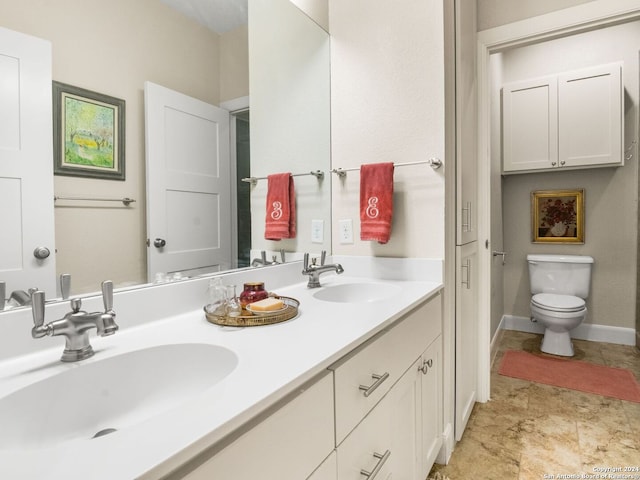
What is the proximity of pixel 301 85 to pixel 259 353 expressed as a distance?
1.43m

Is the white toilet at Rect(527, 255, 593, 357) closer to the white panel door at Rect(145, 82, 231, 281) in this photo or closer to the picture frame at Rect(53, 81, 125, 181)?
the white panel door at Rect(145, 82, 231, 281)

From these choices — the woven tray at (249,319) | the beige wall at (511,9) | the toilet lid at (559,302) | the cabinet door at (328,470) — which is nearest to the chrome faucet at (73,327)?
the woven tray at (249,319)

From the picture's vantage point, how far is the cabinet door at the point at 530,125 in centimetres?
289

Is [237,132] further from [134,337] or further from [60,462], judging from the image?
[60,462]

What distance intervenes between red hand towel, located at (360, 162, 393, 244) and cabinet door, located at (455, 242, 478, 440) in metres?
0.38

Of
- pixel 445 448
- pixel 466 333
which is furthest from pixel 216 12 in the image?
pixel 445 448

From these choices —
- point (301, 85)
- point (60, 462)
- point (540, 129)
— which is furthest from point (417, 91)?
point (540, 129)

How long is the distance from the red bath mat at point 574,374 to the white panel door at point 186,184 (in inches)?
87.2

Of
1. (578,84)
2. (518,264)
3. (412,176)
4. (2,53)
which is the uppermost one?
(578,84)

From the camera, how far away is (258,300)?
112cm

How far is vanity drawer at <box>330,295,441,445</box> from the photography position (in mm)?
792

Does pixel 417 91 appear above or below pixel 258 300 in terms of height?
above

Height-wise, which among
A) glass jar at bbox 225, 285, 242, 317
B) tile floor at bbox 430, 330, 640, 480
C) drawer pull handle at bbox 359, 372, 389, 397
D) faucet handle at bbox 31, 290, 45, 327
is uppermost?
faucet handle at bbox 31, 290, 45, 327

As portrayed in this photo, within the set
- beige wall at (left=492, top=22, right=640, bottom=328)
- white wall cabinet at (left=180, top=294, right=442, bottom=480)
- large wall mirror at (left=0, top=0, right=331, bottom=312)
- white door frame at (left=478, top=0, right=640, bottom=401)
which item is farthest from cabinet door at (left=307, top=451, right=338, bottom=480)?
beige wall at (left=492, top=22, right=640, bottom=328)
